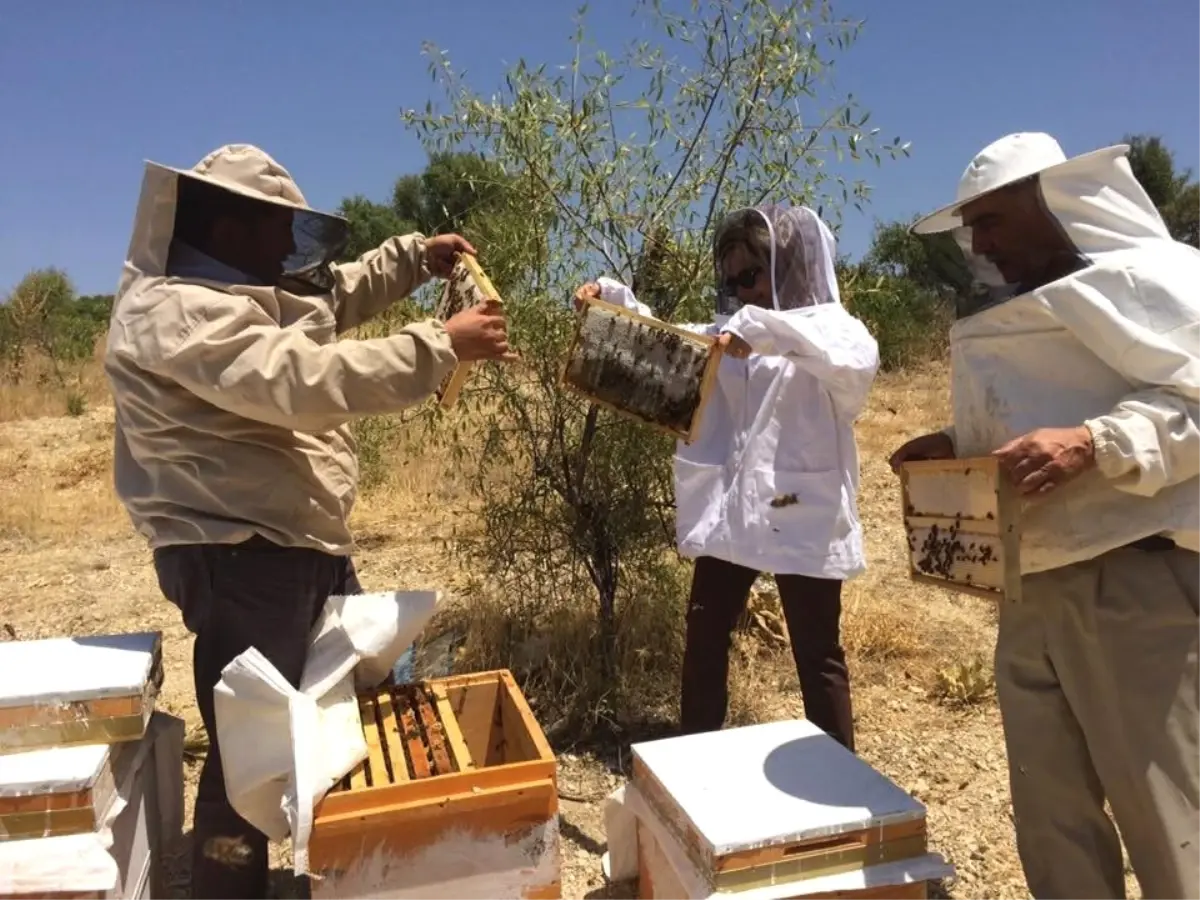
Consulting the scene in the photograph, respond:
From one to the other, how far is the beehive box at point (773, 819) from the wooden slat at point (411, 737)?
0.56 m

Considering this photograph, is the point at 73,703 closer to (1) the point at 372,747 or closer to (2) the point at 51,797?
(2) the point at 51,797

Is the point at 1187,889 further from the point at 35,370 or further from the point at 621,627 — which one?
the point at 35,370

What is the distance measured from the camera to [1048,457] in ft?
6.40

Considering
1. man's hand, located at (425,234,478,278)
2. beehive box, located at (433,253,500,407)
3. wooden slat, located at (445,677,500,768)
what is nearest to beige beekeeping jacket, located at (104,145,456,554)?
beehive box, located at (433,253,500,407)

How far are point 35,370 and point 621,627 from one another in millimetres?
14267

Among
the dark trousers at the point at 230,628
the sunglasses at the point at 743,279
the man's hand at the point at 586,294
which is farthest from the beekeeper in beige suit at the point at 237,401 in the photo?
the sunglasses at the point at 743,279

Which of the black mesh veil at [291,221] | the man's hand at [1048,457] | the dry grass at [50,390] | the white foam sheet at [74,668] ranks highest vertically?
the dry grass at [50,390]

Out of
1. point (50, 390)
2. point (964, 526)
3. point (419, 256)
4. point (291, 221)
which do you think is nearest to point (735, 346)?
point (964, 526)

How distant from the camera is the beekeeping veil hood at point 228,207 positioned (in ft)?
8.17

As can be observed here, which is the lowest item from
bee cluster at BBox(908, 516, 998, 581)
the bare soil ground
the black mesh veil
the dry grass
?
the bare soil ground

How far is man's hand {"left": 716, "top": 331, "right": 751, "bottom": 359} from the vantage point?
2.92m

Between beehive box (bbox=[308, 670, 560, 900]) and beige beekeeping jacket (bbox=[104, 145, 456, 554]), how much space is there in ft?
2.18

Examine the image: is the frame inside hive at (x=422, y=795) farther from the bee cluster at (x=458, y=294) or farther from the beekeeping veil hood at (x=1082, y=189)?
the beekeeping veil hood at (x=1082, y=189)

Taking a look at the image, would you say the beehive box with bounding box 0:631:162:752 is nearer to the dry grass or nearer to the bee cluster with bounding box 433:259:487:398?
the bee cluster with bounding box 433:259:487:398
